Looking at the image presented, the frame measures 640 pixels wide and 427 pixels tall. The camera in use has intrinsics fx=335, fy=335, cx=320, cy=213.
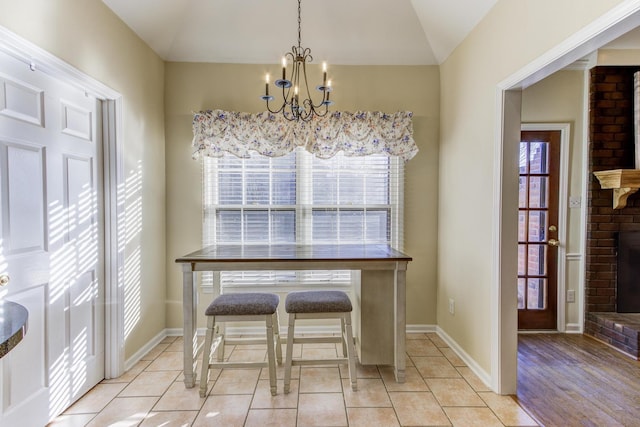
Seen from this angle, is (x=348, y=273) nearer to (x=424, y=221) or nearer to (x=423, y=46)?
(x=424, y=221)

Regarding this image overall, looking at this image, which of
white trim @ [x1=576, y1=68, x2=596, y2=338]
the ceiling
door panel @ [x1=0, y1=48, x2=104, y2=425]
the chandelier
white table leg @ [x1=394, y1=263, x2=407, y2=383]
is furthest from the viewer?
white trim @ [x1=576, y1=68, x2=596, y2=338]

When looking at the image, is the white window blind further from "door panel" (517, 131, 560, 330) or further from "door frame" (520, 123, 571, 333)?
"door frame" (520, 123, 571, 333)

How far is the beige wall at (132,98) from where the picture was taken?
71.3 inches

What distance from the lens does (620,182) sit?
302cm

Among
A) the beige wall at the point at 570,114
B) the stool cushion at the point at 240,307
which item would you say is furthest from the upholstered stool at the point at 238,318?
the beige wall at the point at 570,114

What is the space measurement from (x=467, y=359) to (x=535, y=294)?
4.29 feet

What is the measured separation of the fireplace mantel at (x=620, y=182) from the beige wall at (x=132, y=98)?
4.14 m

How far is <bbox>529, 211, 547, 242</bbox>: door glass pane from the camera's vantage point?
3.36 meters

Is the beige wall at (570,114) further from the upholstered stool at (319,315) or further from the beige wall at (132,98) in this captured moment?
the beige wall at (132,98)

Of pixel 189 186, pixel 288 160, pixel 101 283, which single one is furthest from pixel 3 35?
pixel 288 160

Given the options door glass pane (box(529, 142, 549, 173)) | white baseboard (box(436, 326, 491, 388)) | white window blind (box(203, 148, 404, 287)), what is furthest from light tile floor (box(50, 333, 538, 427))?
door glass pane (box(529, 142, 549, 173))

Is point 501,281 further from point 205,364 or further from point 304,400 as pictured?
point 205,364

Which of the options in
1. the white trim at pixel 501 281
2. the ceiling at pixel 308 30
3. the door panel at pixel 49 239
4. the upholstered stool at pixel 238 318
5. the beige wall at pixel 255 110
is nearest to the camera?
the door panel at pixel 49 239

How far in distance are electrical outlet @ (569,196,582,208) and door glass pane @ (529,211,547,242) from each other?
0.28m
